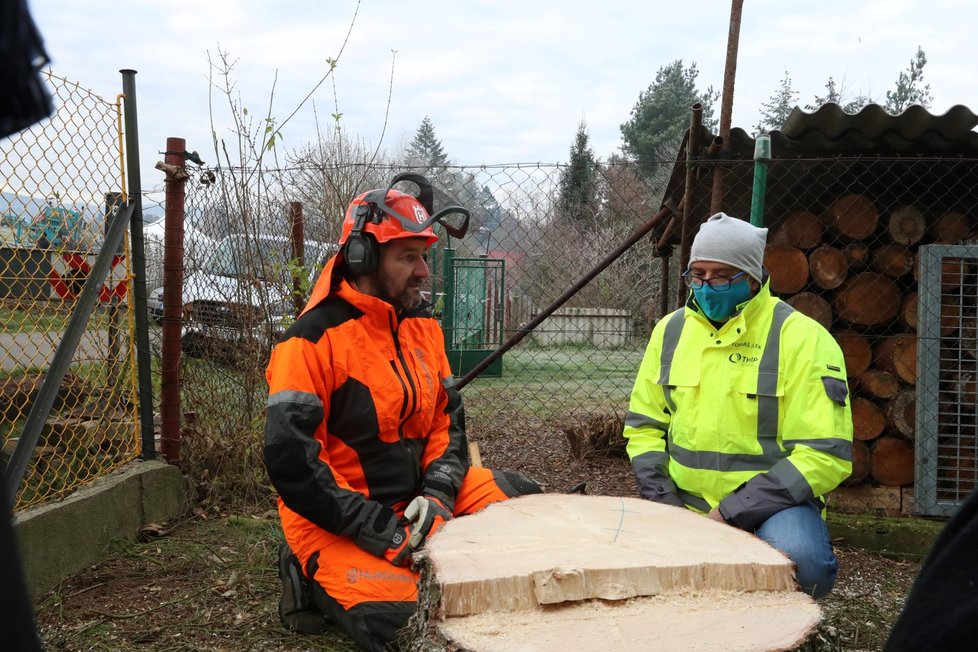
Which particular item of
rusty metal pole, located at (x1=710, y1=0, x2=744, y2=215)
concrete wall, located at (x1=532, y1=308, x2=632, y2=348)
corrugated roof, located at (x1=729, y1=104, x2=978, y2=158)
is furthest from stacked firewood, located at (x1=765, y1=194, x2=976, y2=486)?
concrete wall, located at (x1=532, y1=308, x2=632, y2=348)

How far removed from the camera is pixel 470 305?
10.1 meters

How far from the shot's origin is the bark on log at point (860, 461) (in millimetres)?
4672

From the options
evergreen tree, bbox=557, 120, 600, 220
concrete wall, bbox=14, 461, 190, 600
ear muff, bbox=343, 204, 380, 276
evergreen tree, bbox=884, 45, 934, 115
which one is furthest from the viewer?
evergreen tree, bbox=884, 45, 934, 115

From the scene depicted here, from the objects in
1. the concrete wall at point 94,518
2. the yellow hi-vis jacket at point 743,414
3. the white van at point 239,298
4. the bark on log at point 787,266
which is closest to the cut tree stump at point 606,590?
the yellow hi-vis jacket at point 743,414

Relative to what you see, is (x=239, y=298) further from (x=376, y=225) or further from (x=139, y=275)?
(x=376, y=225)

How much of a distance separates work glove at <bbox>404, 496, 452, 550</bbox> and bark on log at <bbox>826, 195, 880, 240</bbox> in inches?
118

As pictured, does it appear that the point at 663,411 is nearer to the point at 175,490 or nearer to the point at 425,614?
the point at 425,614

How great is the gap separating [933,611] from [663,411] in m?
2.32

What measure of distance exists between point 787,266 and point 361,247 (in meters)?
2.75

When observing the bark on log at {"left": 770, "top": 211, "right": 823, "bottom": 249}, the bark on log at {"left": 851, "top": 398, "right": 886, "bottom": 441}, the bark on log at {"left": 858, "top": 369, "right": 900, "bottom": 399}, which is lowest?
the bark on log at {"left": 851, "top": 398, "right": 886, "bottom": 441}

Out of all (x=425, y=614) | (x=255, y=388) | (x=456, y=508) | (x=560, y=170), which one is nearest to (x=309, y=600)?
(x=456, y=508)

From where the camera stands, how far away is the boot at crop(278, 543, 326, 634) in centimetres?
310

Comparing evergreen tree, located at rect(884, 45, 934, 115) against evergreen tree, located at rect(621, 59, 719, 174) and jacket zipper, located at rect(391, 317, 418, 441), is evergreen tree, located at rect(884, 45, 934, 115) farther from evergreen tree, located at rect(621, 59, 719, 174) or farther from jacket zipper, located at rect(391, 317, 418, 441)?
jacket zipper, located at rect(391, 317, 418, 441)

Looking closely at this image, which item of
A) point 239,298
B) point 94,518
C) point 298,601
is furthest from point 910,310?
point 94,518
